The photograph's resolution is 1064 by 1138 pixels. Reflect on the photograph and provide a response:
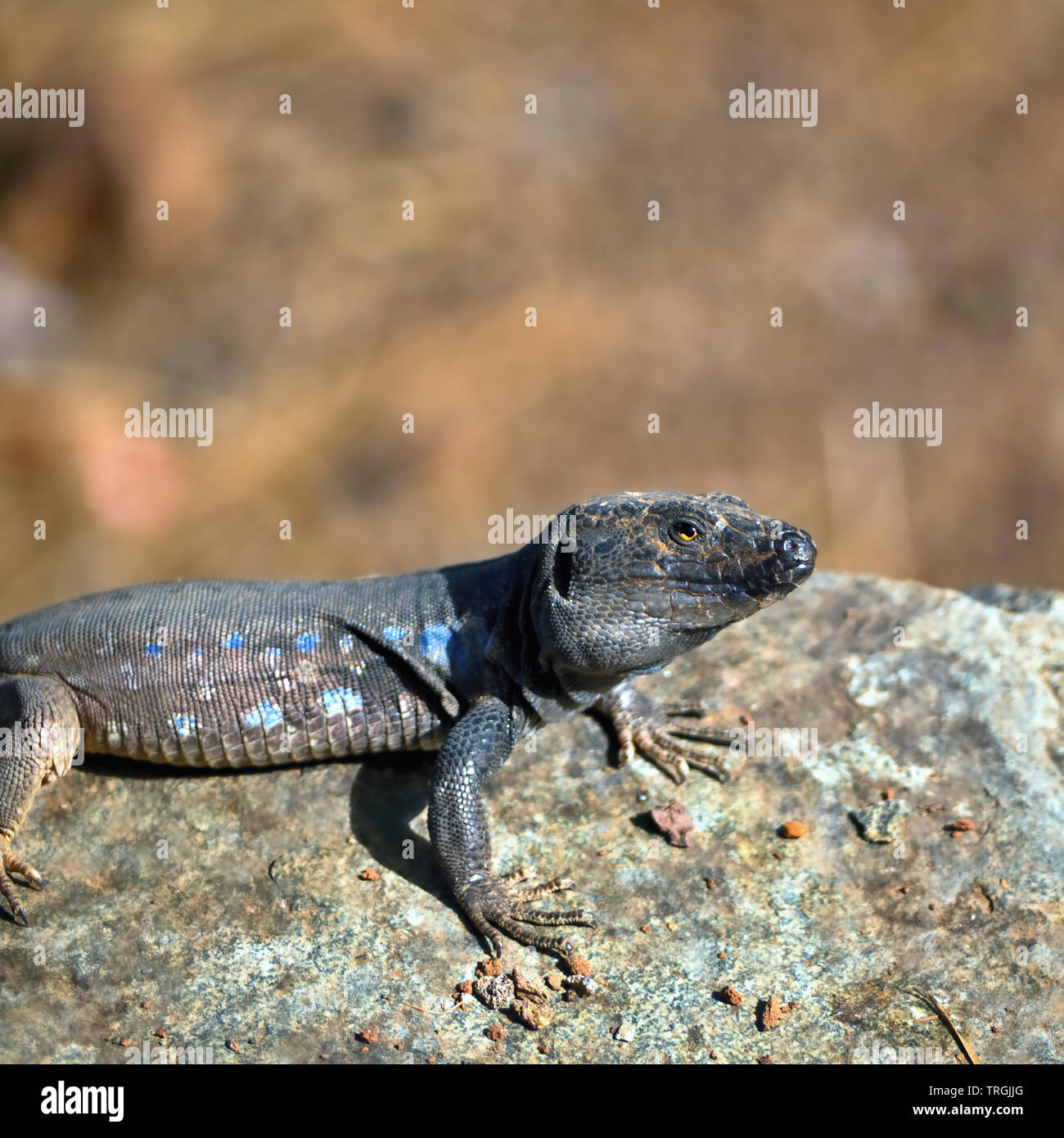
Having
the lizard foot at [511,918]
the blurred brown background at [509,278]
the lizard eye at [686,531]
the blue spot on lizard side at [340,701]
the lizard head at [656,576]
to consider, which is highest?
the blurred brown background at [509,278]

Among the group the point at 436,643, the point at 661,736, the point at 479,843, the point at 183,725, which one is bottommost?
the point at 479,843

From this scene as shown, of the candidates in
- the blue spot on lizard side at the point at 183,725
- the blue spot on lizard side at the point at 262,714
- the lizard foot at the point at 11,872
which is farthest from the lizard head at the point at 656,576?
the lizard foot at the point at 11,872

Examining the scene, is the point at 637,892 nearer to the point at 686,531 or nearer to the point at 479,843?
the point at 479,843

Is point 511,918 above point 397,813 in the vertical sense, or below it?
below

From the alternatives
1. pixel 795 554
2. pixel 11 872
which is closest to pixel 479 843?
pixel 795 554

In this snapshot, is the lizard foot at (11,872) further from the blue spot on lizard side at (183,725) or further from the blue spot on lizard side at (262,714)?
the blue spot on lizard side at (262,714)

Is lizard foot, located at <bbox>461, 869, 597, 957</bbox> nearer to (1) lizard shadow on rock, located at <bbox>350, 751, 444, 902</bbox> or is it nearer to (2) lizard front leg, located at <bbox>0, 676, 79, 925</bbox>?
(1) lizard shadow on rock, located at <bbox>350, 751, 444, 902</bbox>

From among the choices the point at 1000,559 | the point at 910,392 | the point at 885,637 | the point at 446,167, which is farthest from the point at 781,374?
the point at 885,637
